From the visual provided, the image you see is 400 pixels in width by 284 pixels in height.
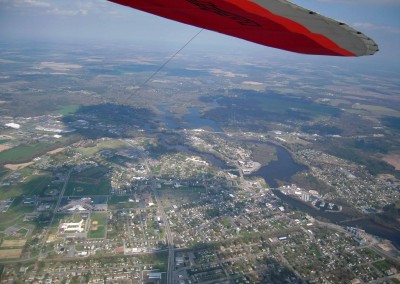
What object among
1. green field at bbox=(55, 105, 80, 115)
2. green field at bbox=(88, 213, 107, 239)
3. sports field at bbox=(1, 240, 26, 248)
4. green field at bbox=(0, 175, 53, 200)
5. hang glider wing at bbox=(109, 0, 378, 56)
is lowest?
green field at bbox=(0, 175, 53, 200)

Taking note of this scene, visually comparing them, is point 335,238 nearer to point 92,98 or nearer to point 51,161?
point 51,161

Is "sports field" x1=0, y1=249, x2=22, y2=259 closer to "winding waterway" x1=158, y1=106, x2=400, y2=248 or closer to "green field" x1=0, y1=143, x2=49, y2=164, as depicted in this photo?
"green field" x1=0, y1=143, x2=49, y2=164

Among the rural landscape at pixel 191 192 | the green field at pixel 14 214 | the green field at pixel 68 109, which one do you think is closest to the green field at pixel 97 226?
the rural landscape at pixel 191 192

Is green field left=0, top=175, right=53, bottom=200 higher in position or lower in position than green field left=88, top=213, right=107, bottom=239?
lower

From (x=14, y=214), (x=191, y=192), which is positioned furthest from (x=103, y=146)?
(x=14, y=214)

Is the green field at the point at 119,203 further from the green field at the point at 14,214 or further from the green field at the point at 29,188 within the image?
the green field at the point at 29,188

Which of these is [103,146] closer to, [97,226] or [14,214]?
[14,214]

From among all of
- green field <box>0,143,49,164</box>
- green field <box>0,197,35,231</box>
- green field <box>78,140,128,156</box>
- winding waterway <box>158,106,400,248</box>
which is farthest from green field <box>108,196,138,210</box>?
green field <box>0,143,49,164</box>

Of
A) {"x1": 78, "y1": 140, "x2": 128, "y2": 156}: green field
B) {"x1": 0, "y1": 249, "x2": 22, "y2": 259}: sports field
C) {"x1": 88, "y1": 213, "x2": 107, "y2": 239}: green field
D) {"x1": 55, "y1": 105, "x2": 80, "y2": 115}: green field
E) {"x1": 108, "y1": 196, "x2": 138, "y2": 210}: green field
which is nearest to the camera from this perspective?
{"x1": 0, "y1": 249, "x2": 22, "y2": 259}: sports field
